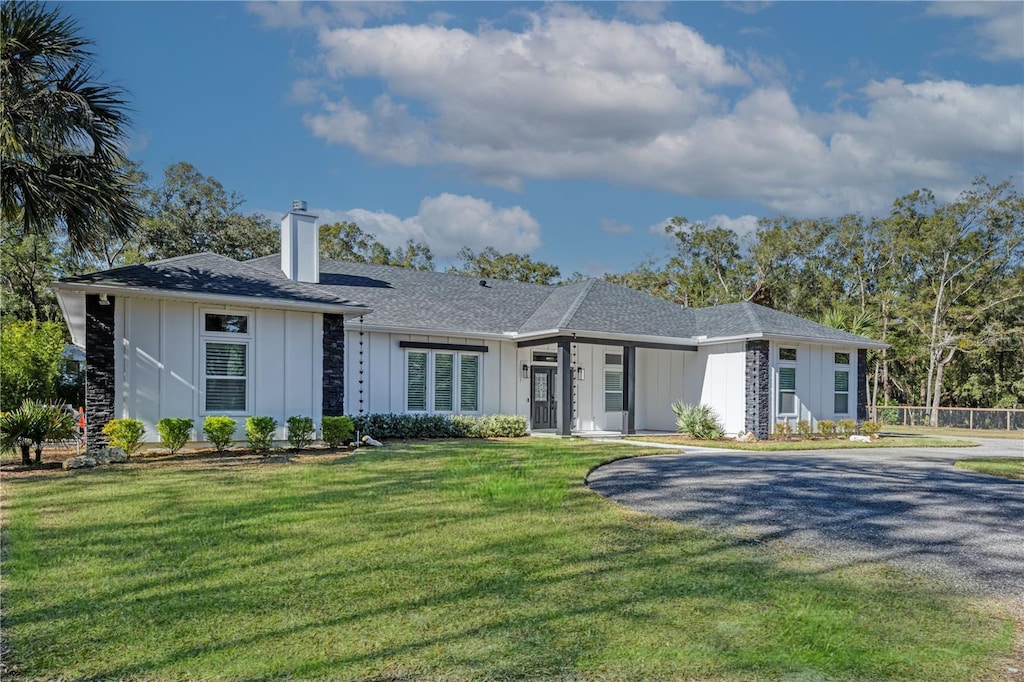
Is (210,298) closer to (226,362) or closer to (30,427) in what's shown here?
(226,362)

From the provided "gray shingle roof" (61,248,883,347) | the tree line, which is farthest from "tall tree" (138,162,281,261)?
"gray shingle roof" (61,248,883,347)

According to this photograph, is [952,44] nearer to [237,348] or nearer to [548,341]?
[548,341]

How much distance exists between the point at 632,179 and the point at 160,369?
2180 cm

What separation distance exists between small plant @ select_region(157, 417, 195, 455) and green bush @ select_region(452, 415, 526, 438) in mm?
6534

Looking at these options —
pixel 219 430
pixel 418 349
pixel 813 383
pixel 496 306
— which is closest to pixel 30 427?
pixel 219 430

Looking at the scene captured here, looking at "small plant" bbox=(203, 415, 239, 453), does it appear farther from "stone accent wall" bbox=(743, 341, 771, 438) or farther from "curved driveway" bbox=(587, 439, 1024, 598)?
"stone accent wall" bbox=(743, 341, 771, 438)

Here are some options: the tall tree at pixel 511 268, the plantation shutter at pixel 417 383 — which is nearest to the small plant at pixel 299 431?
the plantation shutter at pixel 417 383

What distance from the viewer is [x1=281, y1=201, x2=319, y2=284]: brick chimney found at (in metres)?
18.1

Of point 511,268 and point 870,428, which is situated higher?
point 511,268

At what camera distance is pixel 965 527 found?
7.08 meters

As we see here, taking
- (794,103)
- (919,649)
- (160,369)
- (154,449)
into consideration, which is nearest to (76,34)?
(160,369)

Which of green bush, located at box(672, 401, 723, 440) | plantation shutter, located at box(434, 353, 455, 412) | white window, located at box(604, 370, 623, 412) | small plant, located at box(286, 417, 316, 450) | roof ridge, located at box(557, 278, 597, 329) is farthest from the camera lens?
white window, located at box(604, 370, 623, 412)

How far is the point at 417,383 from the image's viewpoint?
57.5 ft

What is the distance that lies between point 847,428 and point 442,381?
11.7 metres
